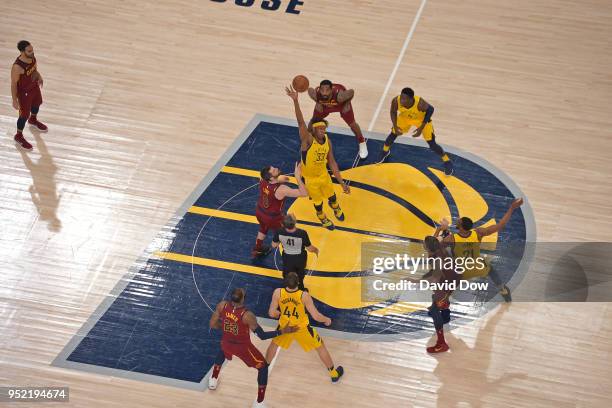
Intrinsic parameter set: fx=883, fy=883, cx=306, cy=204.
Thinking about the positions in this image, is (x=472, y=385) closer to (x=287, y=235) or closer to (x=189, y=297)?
(x=287, y=235)

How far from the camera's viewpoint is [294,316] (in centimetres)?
1112

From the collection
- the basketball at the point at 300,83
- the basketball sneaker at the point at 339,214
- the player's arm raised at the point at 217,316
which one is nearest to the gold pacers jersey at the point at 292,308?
the player's arm raised at the point at 217,316

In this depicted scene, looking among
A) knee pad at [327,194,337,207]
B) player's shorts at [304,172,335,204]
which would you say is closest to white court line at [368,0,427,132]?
knee pad at [327,194,337,207]

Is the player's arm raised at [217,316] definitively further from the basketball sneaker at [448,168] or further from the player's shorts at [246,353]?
the basketball sneaker at [448,168]

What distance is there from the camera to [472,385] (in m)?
11.8

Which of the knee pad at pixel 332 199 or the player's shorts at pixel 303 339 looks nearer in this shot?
the player's shorts at pixel 303 339

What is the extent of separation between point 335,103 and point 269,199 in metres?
2.70

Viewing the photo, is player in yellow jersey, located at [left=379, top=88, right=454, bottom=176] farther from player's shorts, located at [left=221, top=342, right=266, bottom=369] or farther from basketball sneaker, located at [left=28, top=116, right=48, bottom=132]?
basketball sneaker, located at [left=28, top=116, right=48, bottom=132]

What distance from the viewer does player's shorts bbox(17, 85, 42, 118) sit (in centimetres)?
1510

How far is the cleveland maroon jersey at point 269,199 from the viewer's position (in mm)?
12586

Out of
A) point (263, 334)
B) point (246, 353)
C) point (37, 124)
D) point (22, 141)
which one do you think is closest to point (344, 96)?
point (263, 334)

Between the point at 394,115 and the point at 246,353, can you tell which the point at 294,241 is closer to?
the point at 246,353

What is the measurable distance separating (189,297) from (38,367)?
2.31 m

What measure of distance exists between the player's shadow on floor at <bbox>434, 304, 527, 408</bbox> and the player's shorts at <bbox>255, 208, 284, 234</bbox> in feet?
9.44
